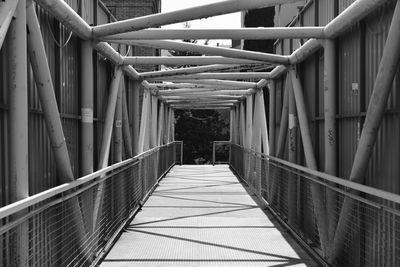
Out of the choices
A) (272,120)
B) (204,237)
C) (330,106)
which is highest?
(330,106)

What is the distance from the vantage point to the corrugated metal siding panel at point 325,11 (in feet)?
19.6

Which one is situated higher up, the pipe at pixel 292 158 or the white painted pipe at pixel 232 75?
the white painted pipe at pixel 232 75

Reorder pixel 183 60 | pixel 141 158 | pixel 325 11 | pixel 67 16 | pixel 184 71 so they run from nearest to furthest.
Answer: pixel 67 16, pixel 325 11, pixel 183 60, pixel 184 71, pixel 141 158

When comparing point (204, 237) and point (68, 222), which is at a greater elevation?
point (68, 222)

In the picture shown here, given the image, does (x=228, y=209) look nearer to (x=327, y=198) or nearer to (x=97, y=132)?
(x=97, y=132)

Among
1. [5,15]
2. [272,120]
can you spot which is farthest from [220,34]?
[272,120]

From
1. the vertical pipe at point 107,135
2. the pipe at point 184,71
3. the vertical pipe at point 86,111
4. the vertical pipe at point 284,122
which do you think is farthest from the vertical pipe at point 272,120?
the vertical pipe at point 86,111

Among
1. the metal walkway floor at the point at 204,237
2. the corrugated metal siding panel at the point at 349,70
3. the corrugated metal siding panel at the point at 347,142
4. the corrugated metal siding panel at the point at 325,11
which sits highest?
the corrugated metal siding panel at the point at 325,11

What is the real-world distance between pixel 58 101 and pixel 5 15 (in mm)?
2006

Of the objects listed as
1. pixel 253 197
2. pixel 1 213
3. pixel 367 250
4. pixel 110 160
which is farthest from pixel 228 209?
pixel 1 213

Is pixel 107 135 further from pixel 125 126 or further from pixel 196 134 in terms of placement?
pixel 196 134

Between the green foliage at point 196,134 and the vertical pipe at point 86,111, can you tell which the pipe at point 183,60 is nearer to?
the vertical pipe at point 86,111

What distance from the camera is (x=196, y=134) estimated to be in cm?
3288

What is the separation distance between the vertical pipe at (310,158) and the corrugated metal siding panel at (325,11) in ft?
3.80
